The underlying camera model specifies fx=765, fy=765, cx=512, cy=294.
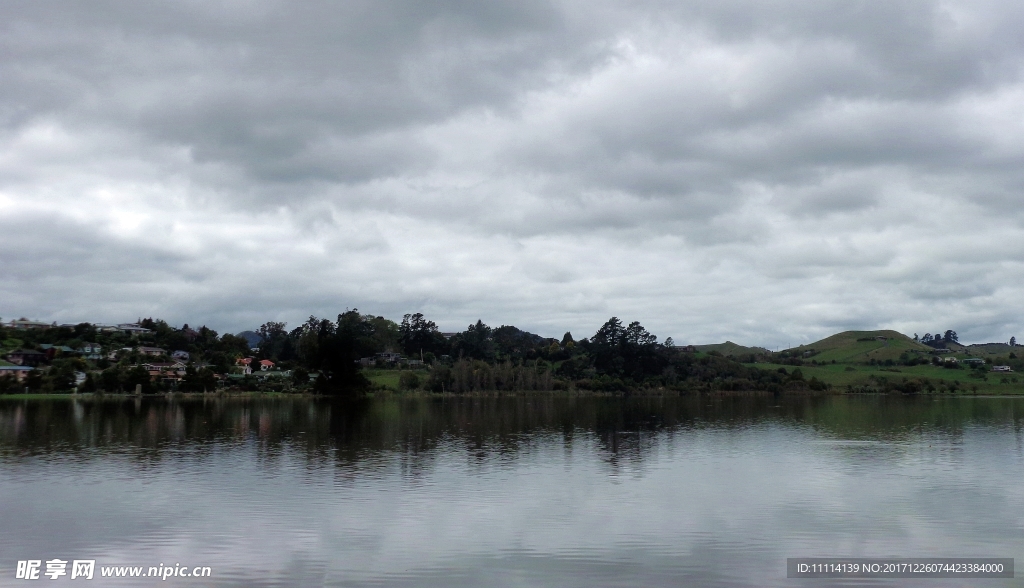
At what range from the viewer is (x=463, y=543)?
67.0 ft

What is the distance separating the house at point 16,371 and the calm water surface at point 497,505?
73.4m

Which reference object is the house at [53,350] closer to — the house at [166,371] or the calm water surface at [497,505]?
the house at [166,371]

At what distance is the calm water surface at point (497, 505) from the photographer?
18438 millimetres

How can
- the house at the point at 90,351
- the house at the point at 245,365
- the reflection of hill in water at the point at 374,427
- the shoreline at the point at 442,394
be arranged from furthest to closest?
the house at the point at 245,365 → the house at the point at 90,351 → the shoreline at the point at 442,394 → the reflection of hill in water at the point at 374,427

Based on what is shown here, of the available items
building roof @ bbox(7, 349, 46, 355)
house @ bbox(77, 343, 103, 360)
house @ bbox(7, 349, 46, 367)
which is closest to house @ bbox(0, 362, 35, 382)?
house @ bbox(7, 349, 46, 367)

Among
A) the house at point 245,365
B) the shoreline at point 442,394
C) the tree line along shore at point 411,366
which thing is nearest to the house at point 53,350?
the tree line along shore at point 411,366

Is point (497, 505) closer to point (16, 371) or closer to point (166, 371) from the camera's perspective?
point (166, 371)

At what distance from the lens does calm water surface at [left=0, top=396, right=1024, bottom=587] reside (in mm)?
18438

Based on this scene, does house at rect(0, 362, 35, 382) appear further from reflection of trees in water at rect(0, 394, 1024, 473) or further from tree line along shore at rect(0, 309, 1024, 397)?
reflection of trees in water at rect(0, 394, 1024, 473)

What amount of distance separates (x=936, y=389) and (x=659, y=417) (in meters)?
99.2

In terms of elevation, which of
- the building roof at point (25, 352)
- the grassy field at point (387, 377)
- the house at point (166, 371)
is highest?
the building roof at point (25, 352)

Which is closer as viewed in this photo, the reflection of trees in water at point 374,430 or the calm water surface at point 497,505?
the calm water surface at point 497,505

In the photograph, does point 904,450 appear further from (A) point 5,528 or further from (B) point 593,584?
(A) point 5,528

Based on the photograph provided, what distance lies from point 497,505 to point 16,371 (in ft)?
392
